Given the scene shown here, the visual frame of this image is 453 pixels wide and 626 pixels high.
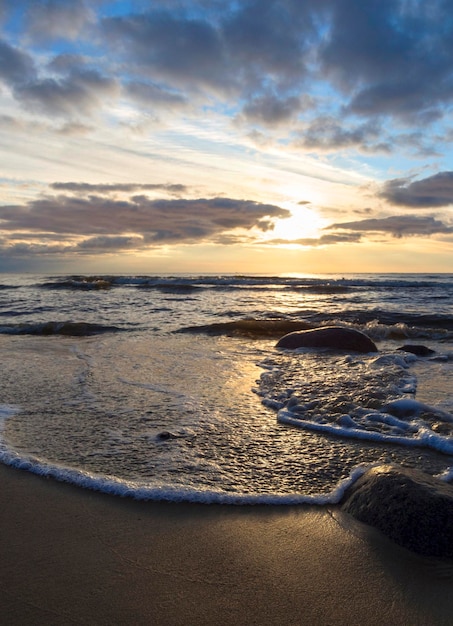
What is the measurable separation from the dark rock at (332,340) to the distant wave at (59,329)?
16.2 feet

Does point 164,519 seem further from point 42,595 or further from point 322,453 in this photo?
point 322,453

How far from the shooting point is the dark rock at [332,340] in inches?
351

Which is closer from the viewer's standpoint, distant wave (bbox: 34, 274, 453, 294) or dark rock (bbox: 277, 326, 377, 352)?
dark rock (bbox: 277, 326, 377, 352)

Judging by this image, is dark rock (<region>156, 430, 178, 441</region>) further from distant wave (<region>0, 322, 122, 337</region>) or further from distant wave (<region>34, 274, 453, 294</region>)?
distant wave (<region>34, 274, 453, 294</region>)

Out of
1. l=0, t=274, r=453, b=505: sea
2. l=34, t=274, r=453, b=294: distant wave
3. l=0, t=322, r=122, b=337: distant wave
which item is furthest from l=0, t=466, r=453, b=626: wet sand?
l=34, t=274, r=453, b=294: distant wave

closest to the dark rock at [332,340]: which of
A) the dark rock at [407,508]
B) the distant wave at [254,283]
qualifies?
the dark rock at [407,508]

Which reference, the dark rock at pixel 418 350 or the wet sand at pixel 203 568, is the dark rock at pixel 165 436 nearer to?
the wet sand at pixel 203 568

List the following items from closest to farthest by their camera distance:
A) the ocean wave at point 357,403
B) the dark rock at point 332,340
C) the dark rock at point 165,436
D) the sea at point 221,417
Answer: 1. the sea at point 221,417
2. the dark rock at point 165,436
3. the ocean wave at point 357,403
4. the dark rock at point 332,340

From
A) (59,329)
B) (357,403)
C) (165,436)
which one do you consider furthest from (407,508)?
(59,329)

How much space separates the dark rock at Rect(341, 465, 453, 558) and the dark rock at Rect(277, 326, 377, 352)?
6.08 metres

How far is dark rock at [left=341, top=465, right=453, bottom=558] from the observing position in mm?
2416

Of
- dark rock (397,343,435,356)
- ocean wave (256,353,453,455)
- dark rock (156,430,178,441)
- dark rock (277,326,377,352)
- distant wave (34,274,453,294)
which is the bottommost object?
dark rock (156,430,178,441)

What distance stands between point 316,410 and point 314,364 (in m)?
2.70

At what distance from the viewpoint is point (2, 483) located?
124 inches
